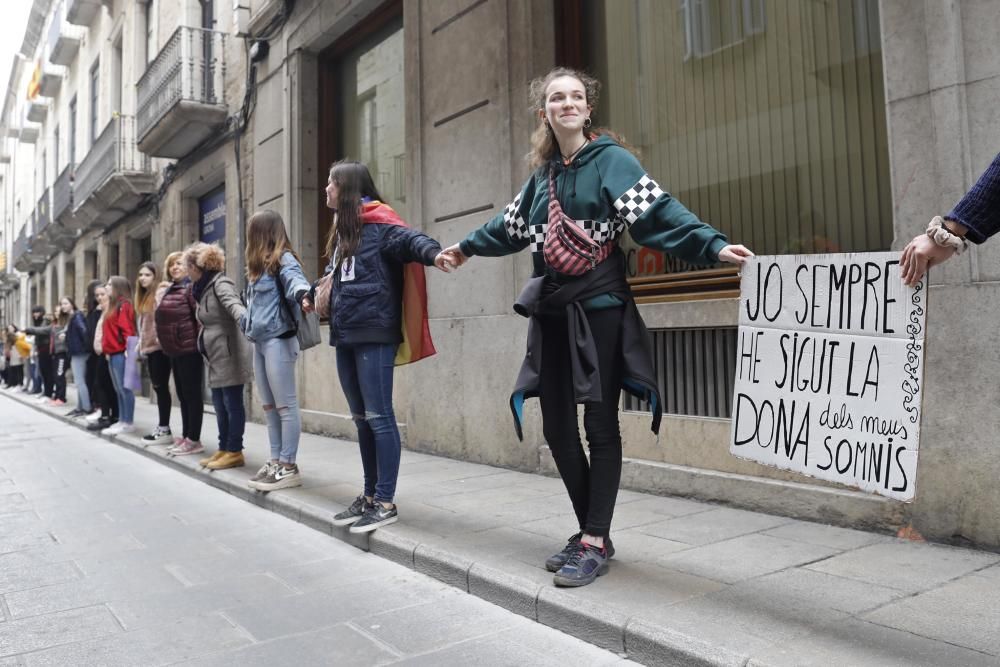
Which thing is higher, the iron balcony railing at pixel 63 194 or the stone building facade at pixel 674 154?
the iron balcony railing at pixel 63 194

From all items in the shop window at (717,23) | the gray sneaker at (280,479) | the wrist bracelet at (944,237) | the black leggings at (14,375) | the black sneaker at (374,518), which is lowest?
the black sneaker at (374,518)

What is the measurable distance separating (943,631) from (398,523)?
2642mm

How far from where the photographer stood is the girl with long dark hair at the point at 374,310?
412 centimetres

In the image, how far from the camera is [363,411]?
430 cm

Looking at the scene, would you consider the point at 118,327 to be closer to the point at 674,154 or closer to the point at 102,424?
the point at 102,424

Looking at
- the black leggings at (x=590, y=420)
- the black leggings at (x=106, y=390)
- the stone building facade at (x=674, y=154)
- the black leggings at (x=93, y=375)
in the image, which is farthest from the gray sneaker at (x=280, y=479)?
the black leggings at (x=93, y=375)

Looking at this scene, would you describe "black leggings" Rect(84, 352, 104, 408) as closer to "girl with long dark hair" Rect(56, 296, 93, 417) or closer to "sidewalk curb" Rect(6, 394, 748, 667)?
"girl with long dark hair" Rect(56, 296, 93, 417)

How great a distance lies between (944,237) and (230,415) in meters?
5.41

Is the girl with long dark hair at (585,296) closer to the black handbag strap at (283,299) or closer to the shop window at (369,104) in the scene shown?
the black handbag strap at (283,299)

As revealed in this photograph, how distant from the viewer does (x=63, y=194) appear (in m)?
22.6

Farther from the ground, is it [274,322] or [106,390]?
[274,322]

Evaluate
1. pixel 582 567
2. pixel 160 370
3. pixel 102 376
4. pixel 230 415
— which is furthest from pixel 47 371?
pixel 582 567

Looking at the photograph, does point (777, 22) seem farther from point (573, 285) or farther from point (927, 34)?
point (573, 285)

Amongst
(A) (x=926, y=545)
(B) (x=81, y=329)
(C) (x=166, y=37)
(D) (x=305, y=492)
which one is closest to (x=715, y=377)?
(A) (x=926, y=545)
